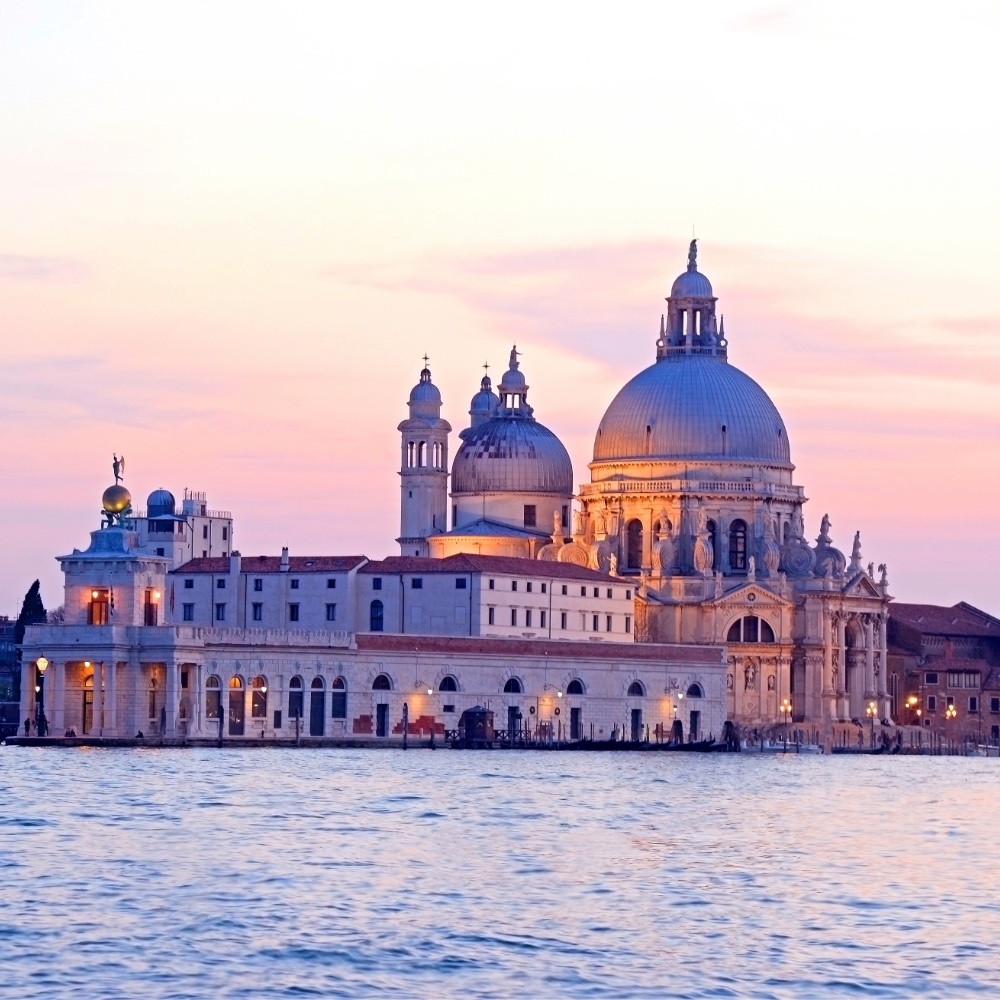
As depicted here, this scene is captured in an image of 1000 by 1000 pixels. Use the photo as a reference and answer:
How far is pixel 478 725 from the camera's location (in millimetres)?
105688

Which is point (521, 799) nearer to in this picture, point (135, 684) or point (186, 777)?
point (186, 777)

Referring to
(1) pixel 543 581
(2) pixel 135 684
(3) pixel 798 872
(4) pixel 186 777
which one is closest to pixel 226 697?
(2) pixel 135 684

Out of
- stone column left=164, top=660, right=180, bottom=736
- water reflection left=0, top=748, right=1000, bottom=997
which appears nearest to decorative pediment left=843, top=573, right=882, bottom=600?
stone column left=164, top=660, right=180, bottom=736

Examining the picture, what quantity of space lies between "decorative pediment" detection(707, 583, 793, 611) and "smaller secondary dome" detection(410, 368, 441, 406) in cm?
1658

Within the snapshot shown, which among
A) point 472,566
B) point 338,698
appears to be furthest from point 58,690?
point 472,566

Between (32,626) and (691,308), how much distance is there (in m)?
48.1

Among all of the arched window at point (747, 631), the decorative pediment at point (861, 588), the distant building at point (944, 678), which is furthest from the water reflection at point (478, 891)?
the distant building at point (944, 678)

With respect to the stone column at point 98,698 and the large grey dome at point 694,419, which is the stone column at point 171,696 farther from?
the large grey dome at point 694,419

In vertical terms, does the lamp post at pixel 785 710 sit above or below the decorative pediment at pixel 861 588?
below

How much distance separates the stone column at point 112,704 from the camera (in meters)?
92.0

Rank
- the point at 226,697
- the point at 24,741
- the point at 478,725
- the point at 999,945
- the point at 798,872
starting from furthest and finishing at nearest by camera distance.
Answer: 1. the point at 478,725
2. the point at 226,697
3. the point at 24,741
4. the point at 798,872
5. the point at 999,945

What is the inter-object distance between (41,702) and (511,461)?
139 feet

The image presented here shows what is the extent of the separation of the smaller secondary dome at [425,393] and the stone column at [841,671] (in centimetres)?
2069

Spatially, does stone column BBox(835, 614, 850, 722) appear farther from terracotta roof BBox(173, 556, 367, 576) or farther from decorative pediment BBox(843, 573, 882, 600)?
terracotta roof BBox(173, 556, 367, 576)
